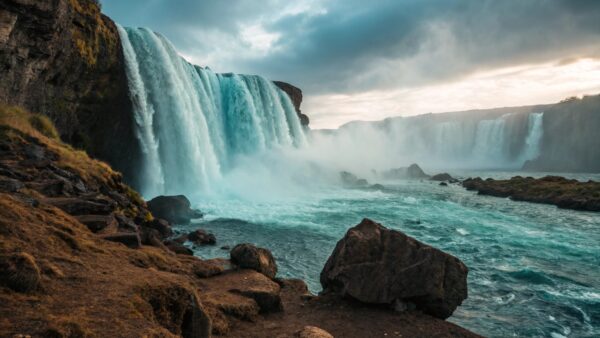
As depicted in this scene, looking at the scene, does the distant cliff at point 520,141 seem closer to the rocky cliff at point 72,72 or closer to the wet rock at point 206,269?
the rocky cliff at point 72,72

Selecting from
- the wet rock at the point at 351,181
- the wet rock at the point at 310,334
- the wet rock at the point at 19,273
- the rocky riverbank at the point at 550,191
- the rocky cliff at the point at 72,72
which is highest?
the rocky cliff at the point at 72,72

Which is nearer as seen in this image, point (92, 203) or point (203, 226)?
point (92, 203)

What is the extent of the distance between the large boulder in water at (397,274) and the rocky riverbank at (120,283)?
2.3 inches

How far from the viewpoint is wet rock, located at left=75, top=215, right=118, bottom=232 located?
8961mm

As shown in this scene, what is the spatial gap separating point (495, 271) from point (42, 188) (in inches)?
621

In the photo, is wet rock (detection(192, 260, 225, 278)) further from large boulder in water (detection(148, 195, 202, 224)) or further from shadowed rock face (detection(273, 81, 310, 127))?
shadowed rock face (detection(273, 81, 310, 127))

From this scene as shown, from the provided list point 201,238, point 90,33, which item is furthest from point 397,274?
point 90,33

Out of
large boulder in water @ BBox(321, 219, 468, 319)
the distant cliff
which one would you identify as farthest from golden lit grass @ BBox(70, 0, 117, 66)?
the distant cliff

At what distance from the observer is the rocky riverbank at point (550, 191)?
106 feet

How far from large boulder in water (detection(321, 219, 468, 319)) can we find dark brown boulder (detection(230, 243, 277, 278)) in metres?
1.93

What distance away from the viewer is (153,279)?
240 inches

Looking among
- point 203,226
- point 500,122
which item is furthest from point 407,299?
point 500,122

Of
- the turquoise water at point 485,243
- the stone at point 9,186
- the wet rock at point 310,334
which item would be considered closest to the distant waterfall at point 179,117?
the turquoise water at point 485,243

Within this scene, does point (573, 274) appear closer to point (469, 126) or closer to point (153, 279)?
point (153, 279)
